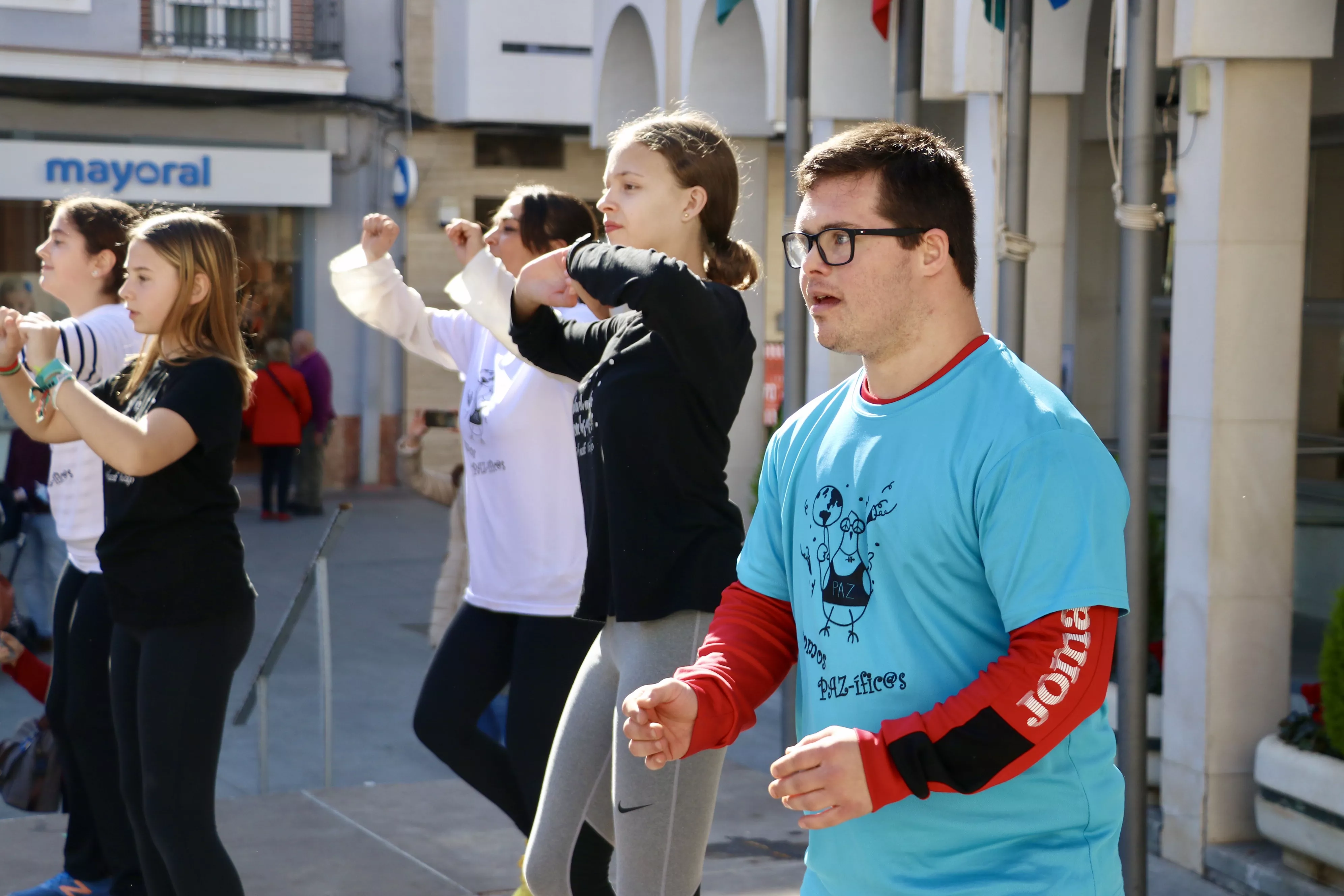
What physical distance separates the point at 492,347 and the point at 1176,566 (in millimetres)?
2288

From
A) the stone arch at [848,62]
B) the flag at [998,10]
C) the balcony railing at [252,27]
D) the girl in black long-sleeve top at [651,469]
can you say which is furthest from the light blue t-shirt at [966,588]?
the balcony railing at [252,27]

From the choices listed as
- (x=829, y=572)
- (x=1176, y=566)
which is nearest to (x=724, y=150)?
(x=829, y=572)

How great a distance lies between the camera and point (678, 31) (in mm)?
10609

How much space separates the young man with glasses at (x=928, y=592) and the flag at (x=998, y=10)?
3.17 meters

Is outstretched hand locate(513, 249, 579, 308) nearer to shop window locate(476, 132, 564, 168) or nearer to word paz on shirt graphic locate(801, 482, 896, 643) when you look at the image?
word paz on shirt graphic locate(801, 482, 896, 643)

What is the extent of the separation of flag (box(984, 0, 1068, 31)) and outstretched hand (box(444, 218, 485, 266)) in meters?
1.96

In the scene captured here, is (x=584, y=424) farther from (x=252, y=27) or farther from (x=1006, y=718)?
(x=252, y=27)

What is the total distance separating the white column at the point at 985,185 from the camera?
6.29 metres

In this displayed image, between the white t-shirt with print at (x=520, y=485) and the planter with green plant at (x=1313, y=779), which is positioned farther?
the planter with green plant at (x=1313, y=779)

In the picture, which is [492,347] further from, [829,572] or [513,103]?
[513,103]

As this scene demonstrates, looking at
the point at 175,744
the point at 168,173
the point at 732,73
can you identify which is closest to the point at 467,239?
the point at 175,744

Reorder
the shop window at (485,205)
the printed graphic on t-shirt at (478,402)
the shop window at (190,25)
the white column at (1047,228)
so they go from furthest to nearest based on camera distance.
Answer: the shop window at (485,205) → the shop window at (190,25) → the white column at (1047,228) → the printed graphic on t-shirt at (478,402)

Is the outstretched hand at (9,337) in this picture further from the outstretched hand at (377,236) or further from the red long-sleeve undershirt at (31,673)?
the red long-sleeve undershirt at (31,673)

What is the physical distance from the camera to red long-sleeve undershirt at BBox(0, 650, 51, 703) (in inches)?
208
